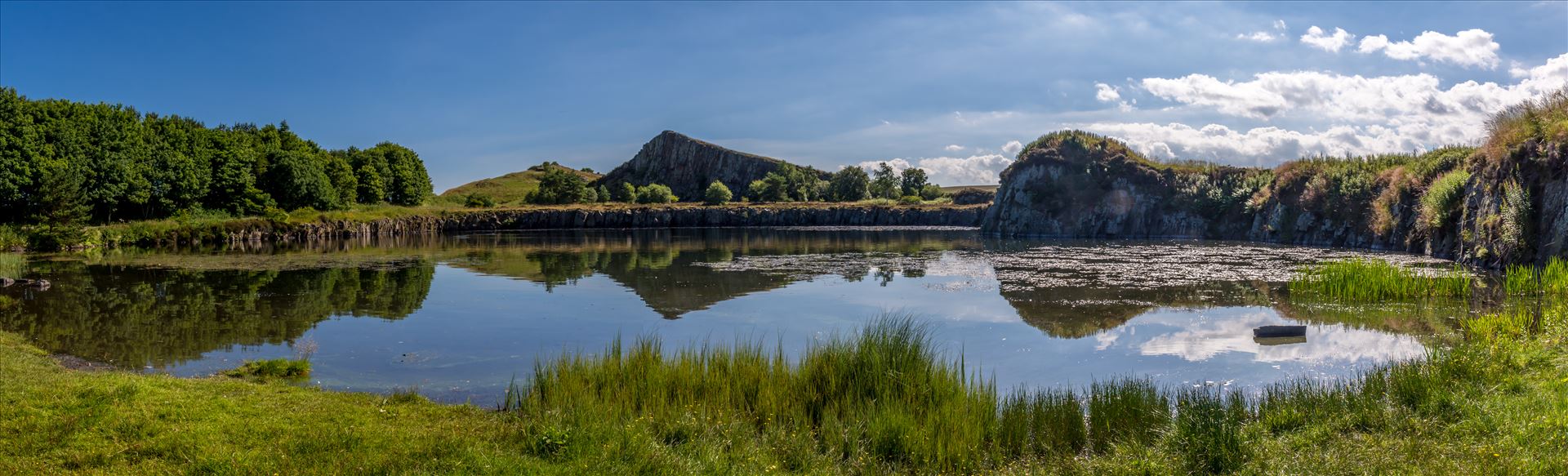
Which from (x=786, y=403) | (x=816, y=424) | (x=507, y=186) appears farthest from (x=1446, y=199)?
(x=507, y=186)

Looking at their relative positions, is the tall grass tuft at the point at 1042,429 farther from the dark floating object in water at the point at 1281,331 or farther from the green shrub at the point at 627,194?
the green shrub at the point at 627,194

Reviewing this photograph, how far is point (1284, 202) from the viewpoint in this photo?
41.6 metres

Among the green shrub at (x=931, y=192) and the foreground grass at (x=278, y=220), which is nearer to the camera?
the foreground grass at (x=278, y=220)

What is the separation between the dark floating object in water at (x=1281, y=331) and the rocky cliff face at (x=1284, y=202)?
8.62 metres

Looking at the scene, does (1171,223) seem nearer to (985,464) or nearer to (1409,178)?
(1409,178)

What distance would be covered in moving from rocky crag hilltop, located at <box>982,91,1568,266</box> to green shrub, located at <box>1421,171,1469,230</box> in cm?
4

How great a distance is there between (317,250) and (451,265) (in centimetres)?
1531

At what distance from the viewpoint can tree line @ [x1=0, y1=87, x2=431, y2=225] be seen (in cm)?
4597

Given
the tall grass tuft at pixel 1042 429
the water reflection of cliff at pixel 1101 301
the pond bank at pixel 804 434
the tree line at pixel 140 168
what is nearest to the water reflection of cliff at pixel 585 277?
the water reflection of cliff at pixel 1101 301

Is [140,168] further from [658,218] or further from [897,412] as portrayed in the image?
[897,412]

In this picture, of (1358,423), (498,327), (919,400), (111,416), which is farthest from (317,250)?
(1358,423)

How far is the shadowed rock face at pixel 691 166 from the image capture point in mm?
148125

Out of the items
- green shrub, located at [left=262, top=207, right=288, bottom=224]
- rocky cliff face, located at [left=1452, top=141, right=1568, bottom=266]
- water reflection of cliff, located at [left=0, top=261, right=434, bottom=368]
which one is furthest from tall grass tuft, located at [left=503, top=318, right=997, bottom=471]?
green shrub, located at [left=262, top=207, right=288, bottom=224]

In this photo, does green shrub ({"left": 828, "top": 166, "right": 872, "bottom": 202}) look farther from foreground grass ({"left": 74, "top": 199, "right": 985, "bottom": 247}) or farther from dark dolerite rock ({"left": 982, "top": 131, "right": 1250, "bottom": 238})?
dark dolerite rock ({"left": 982, "top": 131, "right": 1250, "bottom": 238})
